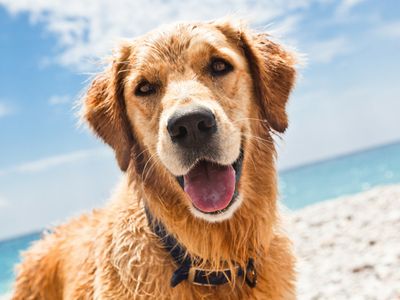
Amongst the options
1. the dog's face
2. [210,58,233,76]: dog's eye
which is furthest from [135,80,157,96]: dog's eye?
[210,58,233,76]: dog's eye

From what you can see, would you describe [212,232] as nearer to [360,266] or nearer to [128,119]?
[128,119]

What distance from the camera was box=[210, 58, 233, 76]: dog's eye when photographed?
3619mm

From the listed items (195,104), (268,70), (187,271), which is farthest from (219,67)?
(187,271)

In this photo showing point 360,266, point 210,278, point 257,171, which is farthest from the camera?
point 360,266

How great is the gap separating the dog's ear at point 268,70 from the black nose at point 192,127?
0.86 metres

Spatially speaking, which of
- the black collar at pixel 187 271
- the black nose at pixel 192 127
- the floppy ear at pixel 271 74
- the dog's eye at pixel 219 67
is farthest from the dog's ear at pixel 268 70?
the black collar at pixel 187 271

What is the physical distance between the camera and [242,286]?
3.44m

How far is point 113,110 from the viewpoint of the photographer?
3904 millimetres

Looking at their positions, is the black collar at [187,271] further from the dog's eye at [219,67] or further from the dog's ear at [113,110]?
the dog's eye at [219,67]

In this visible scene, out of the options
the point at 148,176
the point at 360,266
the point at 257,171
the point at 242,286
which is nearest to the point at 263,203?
the point at 257,171

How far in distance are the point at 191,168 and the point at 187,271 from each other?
0.73 m

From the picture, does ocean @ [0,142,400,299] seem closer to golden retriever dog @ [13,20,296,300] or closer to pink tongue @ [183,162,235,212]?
golden retriever dog @ [13,20,296,300]

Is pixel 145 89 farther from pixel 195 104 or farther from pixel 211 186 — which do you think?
pixel 211 186

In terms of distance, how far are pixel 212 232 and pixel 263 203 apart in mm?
438
